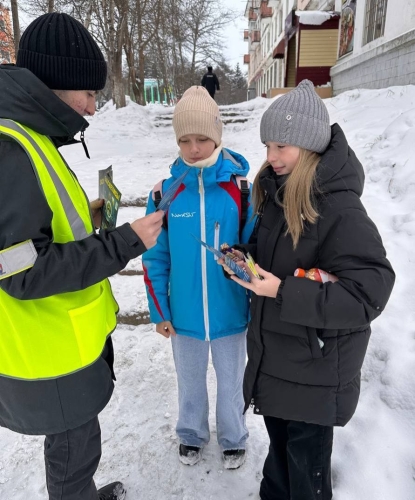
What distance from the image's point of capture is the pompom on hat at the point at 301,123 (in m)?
1.45

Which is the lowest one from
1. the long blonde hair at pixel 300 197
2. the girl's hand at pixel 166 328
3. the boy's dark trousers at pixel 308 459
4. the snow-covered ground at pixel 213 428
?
the snow-covered ground at pixel 213 428

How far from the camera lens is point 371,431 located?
2229 millimetres

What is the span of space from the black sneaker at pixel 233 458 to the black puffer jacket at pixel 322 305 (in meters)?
0.72

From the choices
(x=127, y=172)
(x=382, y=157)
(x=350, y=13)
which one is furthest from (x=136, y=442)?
(x=350, y=13)

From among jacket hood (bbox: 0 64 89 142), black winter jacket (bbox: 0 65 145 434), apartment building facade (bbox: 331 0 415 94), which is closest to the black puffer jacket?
black winter jacket (bbox: 0 65 145 434)

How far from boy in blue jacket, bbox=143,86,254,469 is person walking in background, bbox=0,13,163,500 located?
0.47m

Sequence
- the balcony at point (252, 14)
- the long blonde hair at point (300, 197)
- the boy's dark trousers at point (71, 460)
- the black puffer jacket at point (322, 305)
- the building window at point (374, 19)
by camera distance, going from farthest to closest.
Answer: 1. the balcony at point (252, 14)
2. the building window at point (374, 19)
3. the boy's dark trousers at point (71, 460)
4. the long blonde hair at point (300, 197)
5. the black puffer jacket at point (322, 305)

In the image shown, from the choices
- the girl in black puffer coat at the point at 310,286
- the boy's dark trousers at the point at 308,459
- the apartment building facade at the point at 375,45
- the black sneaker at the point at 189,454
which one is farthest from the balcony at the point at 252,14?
the boy's dark trousers at the point at 308,459

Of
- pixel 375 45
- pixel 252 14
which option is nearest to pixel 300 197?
pixel 375 45

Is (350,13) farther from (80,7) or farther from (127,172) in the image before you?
(80,7)

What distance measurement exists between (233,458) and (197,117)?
74.0 inches

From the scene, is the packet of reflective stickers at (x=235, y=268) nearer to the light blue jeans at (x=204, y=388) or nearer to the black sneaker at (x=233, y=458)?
the light blue jeans at (x=204, y=388)

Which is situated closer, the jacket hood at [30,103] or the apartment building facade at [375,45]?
the jacket hood at [30,103]

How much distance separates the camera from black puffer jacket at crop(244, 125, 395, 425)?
129 centimetres
